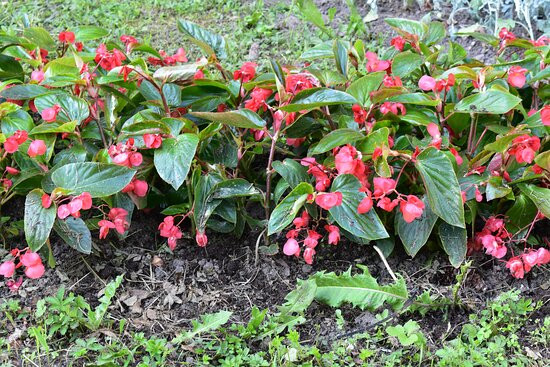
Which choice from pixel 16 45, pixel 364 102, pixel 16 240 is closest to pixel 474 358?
pixel 364 102

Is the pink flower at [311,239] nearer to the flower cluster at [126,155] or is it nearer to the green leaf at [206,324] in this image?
the green leaf at [206,324]

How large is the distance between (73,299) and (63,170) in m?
0.39

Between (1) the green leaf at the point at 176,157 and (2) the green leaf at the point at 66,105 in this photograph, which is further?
(2) the green leaf at the point at 66,105

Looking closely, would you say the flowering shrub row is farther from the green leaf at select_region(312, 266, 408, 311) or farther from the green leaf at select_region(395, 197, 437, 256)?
the green leaf at select_region(312, 266, 408, 311)

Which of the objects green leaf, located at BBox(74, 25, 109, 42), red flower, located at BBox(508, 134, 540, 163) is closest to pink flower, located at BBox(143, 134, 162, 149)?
green leaf, located at BBox(74, 25, 109, 42)

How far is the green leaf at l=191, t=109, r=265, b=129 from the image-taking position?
1.95 meters

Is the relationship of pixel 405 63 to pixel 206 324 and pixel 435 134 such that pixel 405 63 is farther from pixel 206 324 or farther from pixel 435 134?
pixel 206 324

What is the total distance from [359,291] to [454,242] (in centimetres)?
34

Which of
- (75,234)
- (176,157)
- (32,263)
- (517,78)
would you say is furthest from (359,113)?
(32,263)

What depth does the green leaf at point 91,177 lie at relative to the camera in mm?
1955

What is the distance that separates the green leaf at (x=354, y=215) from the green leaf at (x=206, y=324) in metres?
0.43

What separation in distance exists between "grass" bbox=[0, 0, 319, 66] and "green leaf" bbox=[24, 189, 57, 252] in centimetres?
174

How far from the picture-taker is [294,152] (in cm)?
243

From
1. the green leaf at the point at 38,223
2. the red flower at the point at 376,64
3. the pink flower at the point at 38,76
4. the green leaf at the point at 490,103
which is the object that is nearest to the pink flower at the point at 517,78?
the green leaf at the point at 490,103
